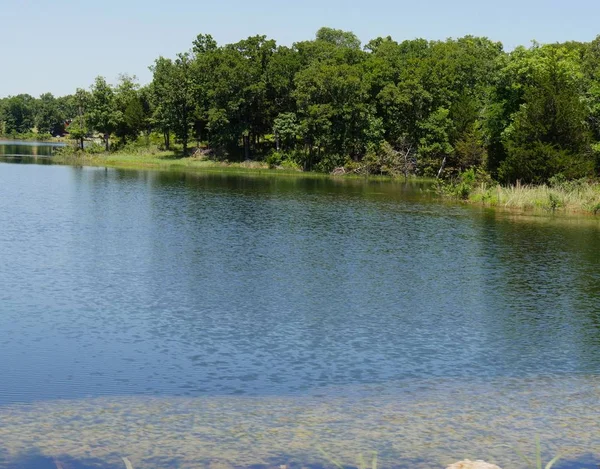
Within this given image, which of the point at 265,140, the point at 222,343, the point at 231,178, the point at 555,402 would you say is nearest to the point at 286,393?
the point at 222,343

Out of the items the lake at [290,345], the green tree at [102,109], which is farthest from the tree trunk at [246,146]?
the lake at [290,345]

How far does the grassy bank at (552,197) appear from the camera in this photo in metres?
59.3

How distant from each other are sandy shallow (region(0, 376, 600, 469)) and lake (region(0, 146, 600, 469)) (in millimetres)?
56

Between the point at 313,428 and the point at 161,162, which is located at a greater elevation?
the point at 161,162

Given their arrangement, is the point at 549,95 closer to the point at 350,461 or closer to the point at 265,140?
the point at 350,461

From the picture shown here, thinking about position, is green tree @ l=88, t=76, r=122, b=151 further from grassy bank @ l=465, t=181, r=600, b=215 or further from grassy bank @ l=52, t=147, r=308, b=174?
grassy bank @ l=465, t=181, r=600, b=215

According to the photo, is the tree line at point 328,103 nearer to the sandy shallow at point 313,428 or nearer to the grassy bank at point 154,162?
the grassy bank at point 154,162

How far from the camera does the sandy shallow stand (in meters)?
13.1

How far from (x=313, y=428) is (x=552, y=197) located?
49498 mm

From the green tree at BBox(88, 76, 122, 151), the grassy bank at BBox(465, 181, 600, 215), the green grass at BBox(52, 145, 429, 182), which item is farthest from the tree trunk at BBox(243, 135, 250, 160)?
the grassy bank at BBox(465, 181, 600, 215)

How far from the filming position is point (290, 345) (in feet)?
68.5

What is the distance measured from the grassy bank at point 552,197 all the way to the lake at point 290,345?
1484cm

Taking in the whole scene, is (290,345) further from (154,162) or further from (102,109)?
(102,109)

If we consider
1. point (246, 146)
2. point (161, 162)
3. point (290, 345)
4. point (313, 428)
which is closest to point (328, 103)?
point (246, 146)
